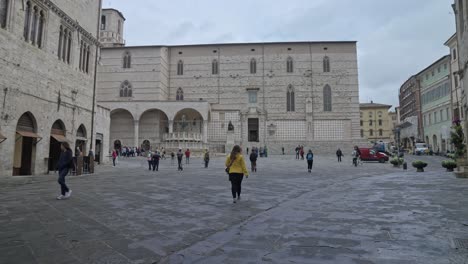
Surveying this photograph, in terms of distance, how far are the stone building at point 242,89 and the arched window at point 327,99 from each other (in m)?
0.14

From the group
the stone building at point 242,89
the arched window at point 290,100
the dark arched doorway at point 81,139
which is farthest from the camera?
the arched window at point 290,100

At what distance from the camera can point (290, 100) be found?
46.4 m

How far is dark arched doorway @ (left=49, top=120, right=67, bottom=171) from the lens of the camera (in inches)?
682

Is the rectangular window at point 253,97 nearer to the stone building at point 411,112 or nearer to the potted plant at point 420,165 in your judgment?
the stone building at point 411,112

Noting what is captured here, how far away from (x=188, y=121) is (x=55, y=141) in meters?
25.9

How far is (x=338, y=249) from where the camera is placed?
12.8 ft

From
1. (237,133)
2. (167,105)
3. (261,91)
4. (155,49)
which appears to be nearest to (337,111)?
(261,91)

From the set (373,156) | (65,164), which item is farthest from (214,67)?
(65,164)

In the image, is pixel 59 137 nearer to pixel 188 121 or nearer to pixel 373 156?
pixel 373 156

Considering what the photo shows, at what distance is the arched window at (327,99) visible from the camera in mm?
45694

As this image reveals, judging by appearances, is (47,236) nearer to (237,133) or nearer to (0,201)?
(0,201)

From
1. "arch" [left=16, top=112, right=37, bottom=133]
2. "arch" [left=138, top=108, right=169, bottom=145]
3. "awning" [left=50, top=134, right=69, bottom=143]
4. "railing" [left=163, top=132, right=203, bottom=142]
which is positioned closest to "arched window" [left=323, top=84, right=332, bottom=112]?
"railing" [left=163, top=132, right=203, bottom=142]

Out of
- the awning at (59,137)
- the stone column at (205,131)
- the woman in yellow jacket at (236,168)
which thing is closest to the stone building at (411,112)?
the stone column at (205,131)

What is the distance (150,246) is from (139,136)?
41.1 meters
